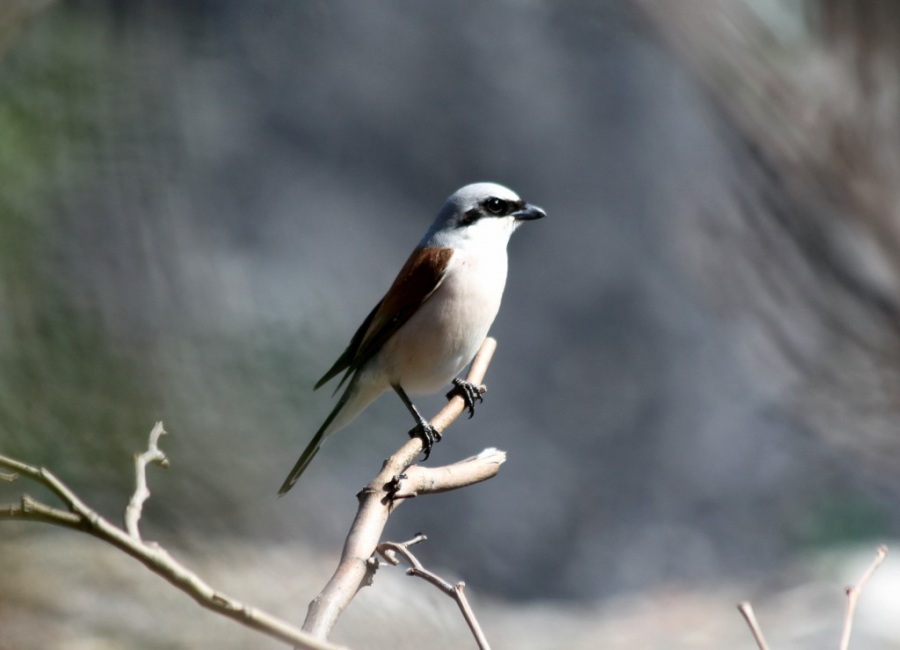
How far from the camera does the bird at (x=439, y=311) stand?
8.35 ft

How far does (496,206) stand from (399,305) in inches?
15.1

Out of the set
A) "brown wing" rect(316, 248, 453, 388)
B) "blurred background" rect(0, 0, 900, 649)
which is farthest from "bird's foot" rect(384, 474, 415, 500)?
"blurred background" rect(0, 0, 900, 649)

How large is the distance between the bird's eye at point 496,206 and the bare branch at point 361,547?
1.13m

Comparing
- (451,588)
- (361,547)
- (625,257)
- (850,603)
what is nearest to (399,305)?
(361,547)

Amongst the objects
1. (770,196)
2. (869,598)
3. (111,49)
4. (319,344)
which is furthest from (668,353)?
(111,49)

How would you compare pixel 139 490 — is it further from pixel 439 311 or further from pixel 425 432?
pixel 439 311

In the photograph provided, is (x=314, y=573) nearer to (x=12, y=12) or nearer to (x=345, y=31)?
(x=12, y=12)

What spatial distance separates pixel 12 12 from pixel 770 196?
4963 mm

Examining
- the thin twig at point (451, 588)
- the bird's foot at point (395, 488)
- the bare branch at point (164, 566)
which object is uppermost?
the bird's foot at point (395, 488)

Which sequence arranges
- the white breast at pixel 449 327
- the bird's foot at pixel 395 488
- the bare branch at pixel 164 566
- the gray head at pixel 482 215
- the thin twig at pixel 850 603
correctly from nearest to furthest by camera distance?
the bare branch at pixel 164 566
the thin twig at pixel 850 603
the bird's foot at pixel 395 488
the white breast at pixel 449 327
the gray head at pixel 482 215

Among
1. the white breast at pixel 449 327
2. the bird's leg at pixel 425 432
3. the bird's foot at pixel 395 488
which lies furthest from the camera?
the white breast at pixel 449 327

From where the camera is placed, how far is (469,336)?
254 centimetres

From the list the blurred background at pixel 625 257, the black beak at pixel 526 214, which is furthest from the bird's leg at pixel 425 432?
the blurred background at pixel 625 257

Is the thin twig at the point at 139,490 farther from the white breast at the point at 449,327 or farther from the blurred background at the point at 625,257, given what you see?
the blurred background at the point at 625,257
